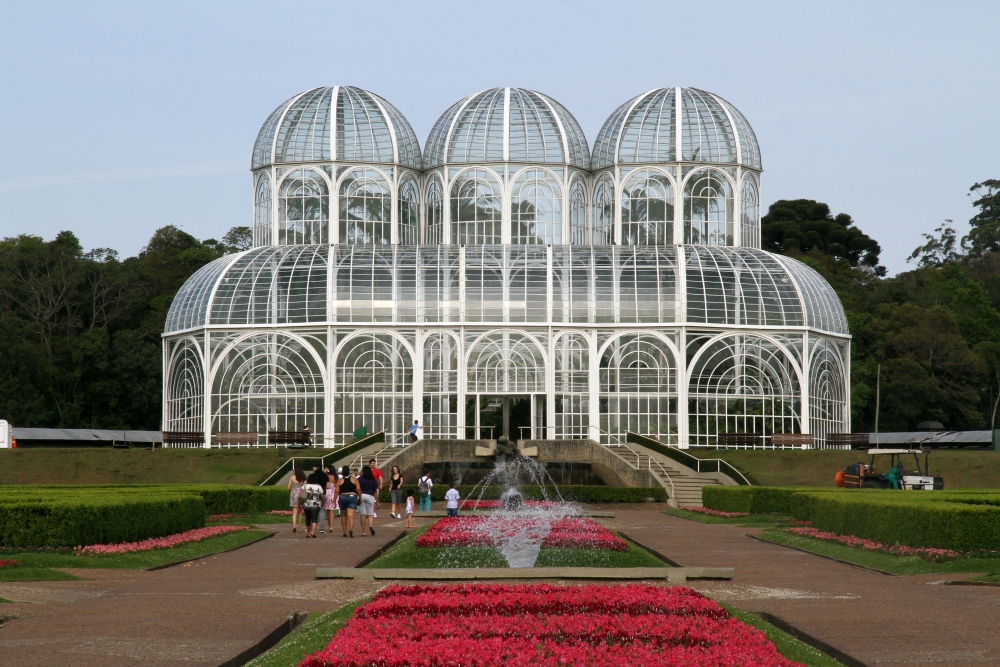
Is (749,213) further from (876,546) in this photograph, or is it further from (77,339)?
(876,546)

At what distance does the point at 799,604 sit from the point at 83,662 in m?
8.79

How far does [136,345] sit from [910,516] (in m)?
55.0

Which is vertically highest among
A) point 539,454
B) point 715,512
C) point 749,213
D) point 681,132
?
point 681,132

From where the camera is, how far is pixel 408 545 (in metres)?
24.4

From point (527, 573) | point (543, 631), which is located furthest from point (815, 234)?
point (543, 631)

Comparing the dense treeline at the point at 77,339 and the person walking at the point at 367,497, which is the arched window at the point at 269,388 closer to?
the dense treeline at the point at 77,339

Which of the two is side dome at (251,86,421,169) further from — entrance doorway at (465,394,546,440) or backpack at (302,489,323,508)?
backpack at (302,489,323,508)

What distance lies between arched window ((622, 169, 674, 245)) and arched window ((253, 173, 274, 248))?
16.6 metres

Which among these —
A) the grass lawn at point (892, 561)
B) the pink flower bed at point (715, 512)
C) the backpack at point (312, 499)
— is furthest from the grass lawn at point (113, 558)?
the pink flower bed at point (715, 512)

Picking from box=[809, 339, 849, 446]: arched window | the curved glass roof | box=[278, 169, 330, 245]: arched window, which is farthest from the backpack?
box=[278, 169, 330, 245]: arched window

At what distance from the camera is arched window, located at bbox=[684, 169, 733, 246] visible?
193 ft

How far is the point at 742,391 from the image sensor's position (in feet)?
171

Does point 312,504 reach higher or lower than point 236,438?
lower

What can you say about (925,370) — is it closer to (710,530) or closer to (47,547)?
(710,530)
